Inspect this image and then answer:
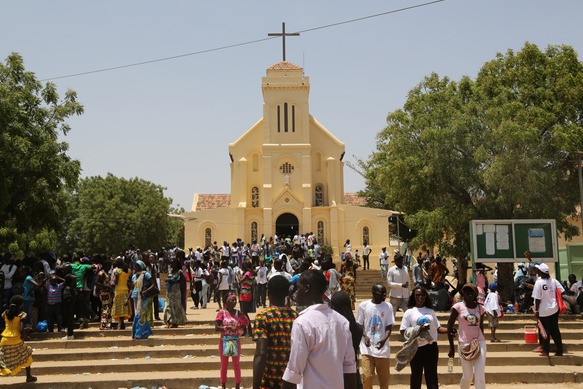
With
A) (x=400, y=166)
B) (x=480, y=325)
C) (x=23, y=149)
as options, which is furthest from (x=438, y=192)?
(x=480, y=325)

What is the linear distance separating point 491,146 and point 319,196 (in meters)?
27.4

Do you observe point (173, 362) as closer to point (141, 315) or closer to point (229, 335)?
point (141, 315)

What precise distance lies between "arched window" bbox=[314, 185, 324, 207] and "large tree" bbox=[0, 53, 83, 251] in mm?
26434

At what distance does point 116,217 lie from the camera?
5516 cm

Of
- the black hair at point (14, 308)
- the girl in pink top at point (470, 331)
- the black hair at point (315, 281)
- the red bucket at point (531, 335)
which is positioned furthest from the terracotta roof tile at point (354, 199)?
the black hair at point (315, 281)

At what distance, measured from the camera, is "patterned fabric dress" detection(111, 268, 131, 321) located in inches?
546

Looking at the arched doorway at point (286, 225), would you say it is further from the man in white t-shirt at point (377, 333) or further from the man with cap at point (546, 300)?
the man in white t-shirt at point (377, 333)

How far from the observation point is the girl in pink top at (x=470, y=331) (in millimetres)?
8297

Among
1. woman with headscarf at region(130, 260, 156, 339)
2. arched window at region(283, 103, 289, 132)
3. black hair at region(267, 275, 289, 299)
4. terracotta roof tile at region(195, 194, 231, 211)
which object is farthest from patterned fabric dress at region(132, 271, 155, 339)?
terracotta roof tile at region(195, 194, 231, 211)

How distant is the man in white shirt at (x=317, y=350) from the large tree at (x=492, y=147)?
53.3 ft

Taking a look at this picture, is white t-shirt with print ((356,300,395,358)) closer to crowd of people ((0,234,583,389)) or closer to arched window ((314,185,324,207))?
crowd of people ((0,234,583,389))

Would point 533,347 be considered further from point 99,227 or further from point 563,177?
point 99,227

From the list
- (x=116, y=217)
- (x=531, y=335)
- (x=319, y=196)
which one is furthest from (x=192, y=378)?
(x=116, y=217)

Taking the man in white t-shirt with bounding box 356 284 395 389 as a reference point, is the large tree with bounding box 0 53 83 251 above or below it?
above
